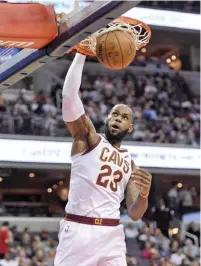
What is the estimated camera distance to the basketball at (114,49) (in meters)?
5.55

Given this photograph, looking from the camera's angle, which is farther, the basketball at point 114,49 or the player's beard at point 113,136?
the player's beard at point 113,136

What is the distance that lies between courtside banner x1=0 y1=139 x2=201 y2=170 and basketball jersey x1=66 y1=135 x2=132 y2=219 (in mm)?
12408

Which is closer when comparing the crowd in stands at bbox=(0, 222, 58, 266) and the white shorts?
the white shorts

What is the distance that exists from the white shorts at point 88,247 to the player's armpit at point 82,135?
638mm

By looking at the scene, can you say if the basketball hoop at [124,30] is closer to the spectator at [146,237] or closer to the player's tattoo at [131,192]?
the player's tattoo at [131,192]

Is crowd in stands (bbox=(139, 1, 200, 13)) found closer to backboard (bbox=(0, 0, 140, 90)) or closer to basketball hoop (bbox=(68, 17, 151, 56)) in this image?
basketball hoop (bbox=(68, 17, 151, 56))

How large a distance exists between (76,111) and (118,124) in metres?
0.55

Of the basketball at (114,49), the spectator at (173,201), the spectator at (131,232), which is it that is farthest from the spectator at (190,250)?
the basketball at (114,49)

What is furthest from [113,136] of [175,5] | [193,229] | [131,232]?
[175,5]

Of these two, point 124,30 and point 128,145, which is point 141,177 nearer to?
point 124,30

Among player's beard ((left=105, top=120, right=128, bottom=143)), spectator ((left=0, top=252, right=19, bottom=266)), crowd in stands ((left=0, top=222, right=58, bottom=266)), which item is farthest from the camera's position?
crowd in stands ((left=0, top=222, right=58, bottom=266))

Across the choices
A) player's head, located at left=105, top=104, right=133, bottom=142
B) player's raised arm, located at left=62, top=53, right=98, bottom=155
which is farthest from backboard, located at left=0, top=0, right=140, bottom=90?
player's head, located at left=105, top=104, right=133, bottom=142

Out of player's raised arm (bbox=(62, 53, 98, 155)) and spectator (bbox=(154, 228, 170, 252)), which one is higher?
player's raised arm (bbox=(62, 53, 98, 155))

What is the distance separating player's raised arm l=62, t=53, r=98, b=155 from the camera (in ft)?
17.9
